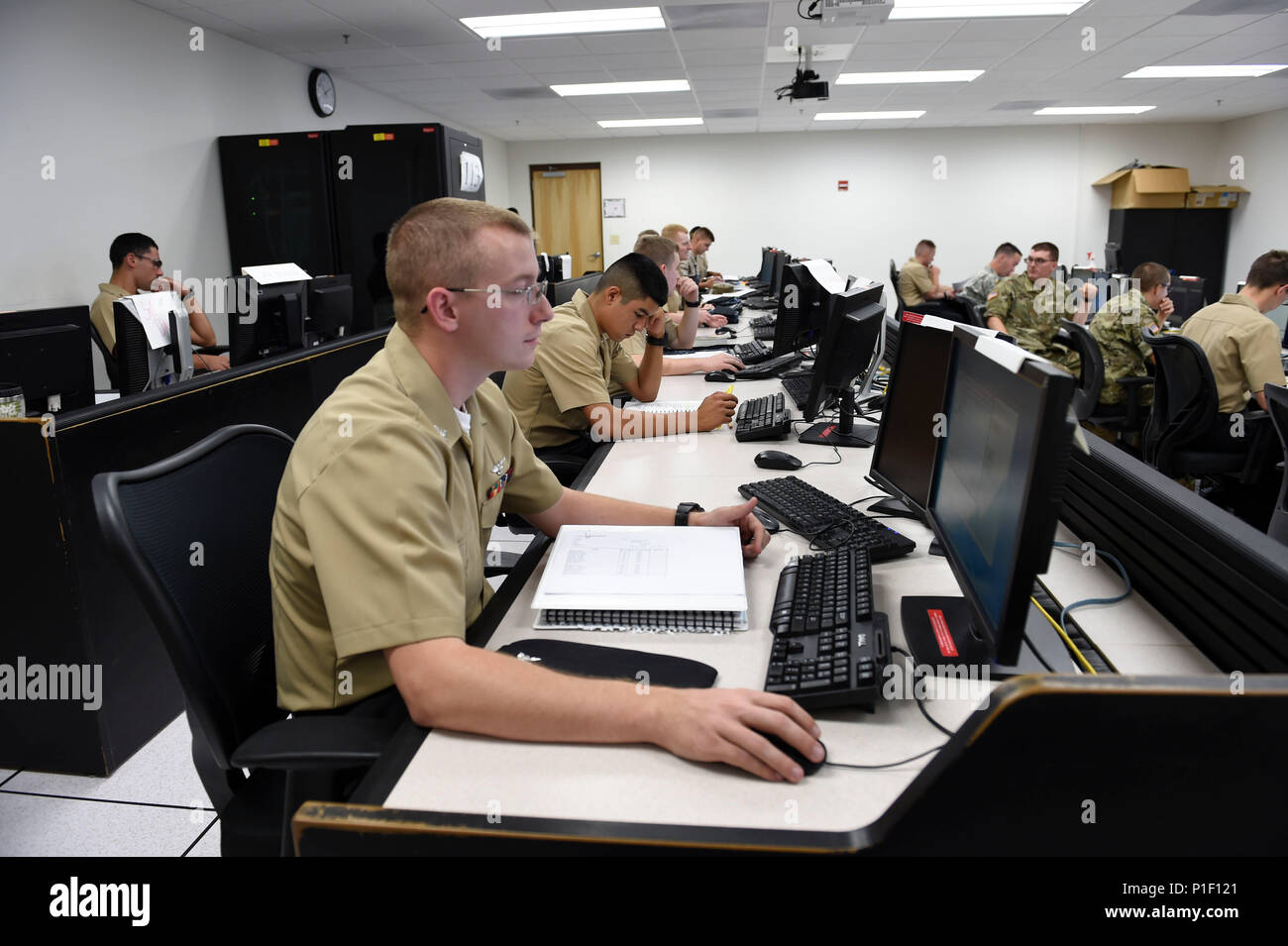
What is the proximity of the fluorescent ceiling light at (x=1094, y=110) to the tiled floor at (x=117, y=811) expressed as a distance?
10.6m

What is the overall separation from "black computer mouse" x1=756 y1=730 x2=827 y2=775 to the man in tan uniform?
350cm

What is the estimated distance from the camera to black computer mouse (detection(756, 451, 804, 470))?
212cm

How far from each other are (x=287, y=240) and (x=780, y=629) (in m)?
5.45

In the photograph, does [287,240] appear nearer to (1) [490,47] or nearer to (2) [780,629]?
(1) [490,47]

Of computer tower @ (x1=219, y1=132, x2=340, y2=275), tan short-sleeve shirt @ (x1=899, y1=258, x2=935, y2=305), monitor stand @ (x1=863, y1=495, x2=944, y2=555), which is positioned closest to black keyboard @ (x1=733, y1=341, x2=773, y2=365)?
monitor stand @ (x1=863, y1=495, x2=944, y2=555)

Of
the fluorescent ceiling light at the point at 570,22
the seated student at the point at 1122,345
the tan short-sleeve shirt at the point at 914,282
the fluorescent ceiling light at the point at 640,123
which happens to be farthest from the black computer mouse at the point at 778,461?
the fluorescent ceiling light at the point at 640,123

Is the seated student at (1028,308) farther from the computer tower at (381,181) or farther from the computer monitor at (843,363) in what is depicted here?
the computer monitor at (843,363)

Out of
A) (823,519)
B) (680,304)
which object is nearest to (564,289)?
(680,304)

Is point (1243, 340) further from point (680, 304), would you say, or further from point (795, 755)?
point (795, 755)

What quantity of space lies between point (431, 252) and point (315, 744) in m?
0.70

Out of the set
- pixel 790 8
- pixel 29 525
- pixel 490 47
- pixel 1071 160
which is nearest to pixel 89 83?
pixel 490 47

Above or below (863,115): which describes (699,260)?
below

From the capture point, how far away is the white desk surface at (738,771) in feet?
2.72

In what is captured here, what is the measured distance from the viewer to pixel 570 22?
18.4 ft
